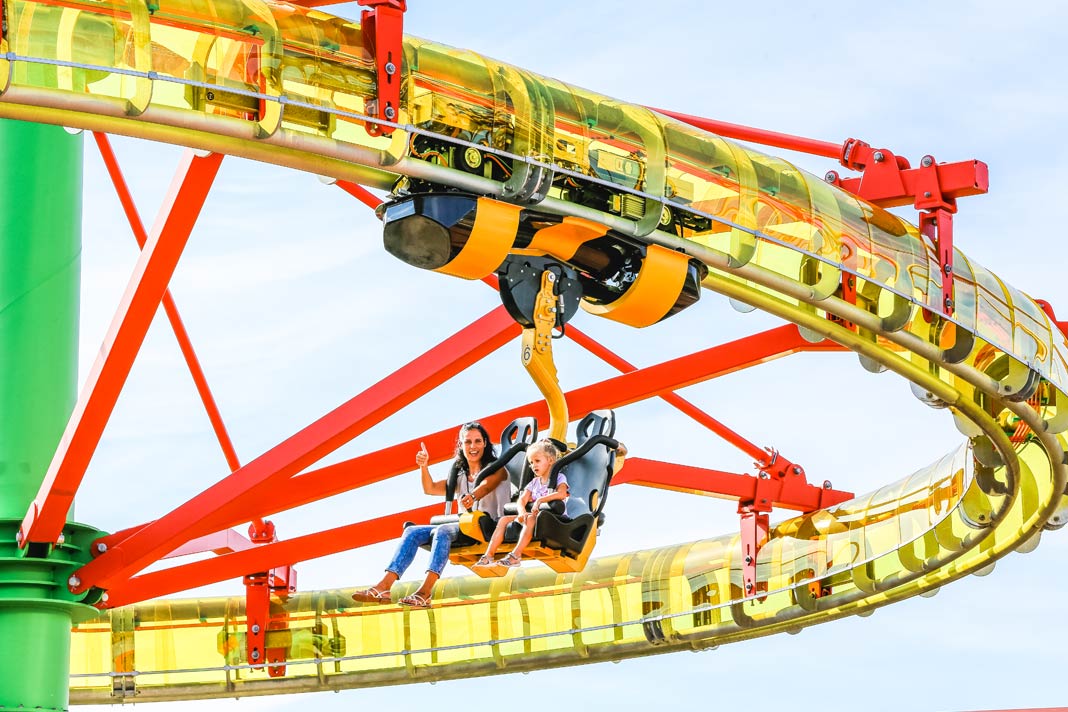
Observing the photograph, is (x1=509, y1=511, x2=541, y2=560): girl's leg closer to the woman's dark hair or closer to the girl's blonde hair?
the girl's blonde hair

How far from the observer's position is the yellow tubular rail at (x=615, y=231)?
465 inches

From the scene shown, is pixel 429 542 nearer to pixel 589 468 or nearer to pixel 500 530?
pixel 500 530

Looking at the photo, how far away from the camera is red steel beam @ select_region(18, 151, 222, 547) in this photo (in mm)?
13375

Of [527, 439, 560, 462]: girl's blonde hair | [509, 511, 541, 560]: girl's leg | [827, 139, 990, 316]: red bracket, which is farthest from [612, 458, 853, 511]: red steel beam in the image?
[509, 511, 541, 560]: girl's leg

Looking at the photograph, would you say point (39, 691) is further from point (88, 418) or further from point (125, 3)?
point (125, 3)

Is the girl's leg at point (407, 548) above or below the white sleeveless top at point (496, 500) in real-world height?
below

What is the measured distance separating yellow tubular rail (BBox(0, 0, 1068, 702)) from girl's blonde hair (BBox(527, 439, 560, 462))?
1.58 meters

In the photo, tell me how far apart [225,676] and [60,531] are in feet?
19.4

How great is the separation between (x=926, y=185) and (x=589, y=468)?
3.40 metres

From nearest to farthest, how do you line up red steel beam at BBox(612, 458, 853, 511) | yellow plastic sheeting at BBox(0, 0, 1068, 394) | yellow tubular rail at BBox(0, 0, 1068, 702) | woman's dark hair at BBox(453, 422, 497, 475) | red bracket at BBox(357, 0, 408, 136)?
1. yellow plastic sheeting at BBox(0, 0, 1068, 394)
2. yellow tubular rail at BBox(0, 0, 1068, 702)
3. red bracket at BBox(357, 0, 408, 136)
4. woman's dark hair at BBox(453, 422, 497, 475)
5. red steel beam at BBox(612, 458, 853, 511)

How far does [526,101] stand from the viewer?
511 inches

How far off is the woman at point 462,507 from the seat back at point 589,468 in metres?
0.59

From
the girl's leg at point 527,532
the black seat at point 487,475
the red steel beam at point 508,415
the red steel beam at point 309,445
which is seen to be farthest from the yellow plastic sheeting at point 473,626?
the girl's leg at point 527,532

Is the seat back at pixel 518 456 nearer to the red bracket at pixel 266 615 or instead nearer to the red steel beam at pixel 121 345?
the red steel beam at pixel 121 345
